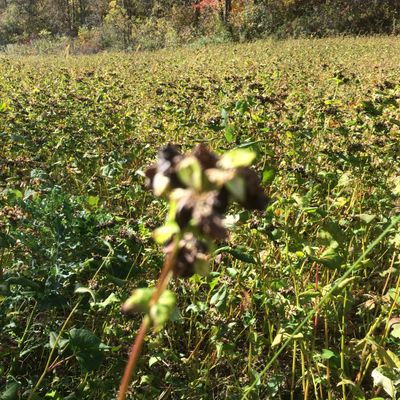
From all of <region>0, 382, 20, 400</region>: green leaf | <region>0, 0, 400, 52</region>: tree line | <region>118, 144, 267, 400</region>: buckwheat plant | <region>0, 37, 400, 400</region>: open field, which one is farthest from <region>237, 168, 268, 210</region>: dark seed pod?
<region>0, 0, 400, 52</region>: tree line

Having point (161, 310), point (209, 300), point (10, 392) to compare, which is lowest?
point (209, 300)

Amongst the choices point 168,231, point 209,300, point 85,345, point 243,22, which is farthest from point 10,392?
point 243,22

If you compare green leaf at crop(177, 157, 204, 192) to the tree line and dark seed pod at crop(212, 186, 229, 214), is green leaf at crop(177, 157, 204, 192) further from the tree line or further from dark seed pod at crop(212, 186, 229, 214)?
the tree line

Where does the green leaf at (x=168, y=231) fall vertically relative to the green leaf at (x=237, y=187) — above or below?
below

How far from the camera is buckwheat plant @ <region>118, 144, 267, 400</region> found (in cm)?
41

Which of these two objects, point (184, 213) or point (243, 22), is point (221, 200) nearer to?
point (184, 213)

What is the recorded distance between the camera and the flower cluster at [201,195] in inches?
15.9

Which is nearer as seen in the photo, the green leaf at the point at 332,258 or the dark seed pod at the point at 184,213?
the dark seed pod at the point at 184,213

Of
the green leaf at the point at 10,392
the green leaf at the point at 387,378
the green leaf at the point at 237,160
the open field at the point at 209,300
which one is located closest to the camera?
the green leaf at the point at 237,160

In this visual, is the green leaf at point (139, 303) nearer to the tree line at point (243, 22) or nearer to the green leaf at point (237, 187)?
the green leaf at point (237, 187)

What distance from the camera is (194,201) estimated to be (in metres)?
0.41

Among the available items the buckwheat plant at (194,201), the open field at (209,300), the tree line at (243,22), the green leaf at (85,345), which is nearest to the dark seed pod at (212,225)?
the buckwheat plant at (194,201)

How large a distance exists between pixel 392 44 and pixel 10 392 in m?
14.2

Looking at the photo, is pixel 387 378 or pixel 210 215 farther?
pixel 387 378
